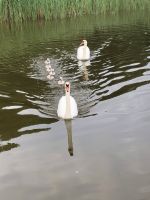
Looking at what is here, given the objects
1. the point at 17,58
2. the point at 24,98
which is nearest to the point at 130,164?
the point at 24,98

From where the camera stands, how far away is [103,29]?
23375 millimetres

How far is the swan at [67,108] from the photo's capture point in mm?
10555

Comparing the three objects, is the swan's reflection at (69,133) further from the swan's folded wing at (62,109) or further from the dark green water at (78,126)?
the swan's folded wing at (62,109)

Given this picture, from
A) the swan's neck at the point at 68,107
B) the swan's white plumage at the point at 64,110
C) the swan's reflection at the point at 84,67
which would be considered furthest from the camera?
the swan's reflection at the point at 84,67

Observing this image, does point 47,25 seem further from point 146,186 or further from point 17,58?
point 146,186

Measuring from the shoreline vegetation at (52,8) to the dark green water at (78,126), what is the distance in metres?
5.95

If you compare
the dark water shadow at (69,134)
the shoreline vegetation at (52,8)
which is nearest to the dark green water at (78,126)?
the dark water shadow at (69,134)

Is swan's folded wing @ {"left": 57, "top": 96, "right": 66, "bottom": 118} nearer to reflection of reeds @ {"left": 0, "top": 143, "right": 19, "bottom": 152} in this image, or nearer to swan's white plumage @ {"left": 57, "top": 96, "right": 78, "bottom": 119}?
swan's white plumage @ {"left": 57, "top": 96, "right": 78, "bottom": 119}

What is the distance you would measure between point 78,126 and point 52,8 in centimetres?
1671

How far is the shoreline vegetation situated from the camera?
81.0 ft

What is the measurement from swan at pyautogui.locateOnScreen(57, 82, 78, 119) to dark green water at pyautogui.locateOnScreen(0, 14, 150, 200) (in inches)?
6.5

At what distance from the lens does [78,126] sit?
33.8 feet

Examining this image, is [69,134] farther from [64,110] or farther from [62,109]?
[62,109]

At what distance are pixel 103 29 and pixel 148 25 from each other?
9.04 ft
